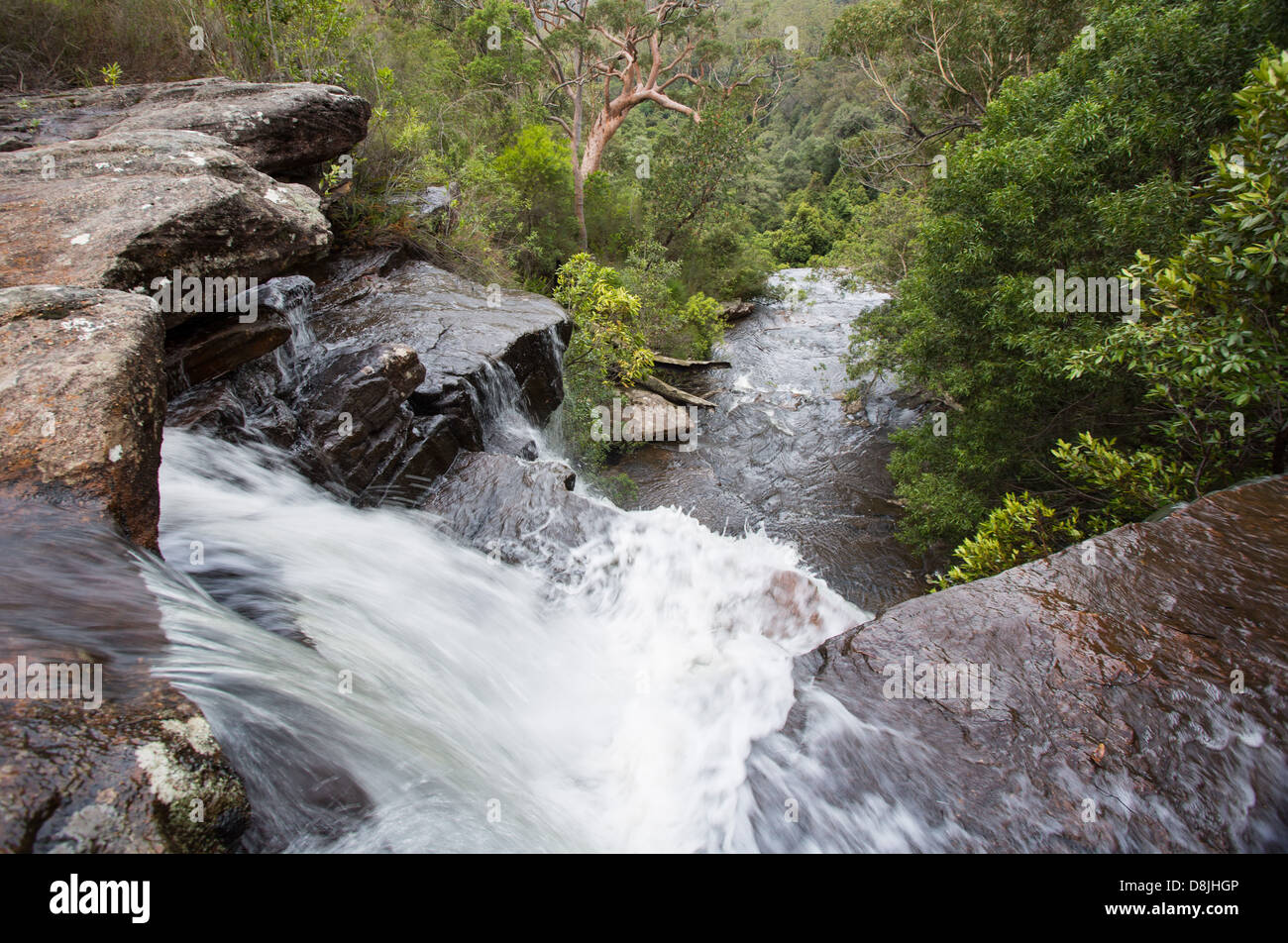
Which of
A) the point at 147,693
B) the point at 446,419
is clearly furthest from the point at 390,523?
the point at 147,693

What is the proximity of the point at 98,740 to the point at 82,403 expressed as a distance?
2153 millimetres

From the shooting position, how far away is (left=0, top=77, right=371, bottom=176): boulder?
6582mm

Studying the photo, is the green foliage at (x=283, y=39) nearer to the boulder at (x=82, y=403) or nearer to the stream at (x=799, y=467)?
the boulder at (x=82, y=403)

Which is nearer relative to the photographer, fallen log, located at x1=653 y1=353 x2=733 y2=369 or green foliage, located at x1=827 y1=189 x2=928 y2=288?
green foliage, located at x1=827 y1=189 x2=928 y2=288

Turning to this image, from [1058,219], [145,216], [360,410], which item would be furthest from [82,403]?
[1058,219]

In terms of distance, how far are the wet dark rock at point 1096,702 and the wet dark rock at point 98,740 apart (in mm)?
2738

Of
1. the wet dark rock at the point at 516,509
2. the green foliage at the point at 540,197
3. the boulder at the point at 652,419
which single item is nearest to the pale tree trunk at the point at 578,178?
the green foliage at the point at 540,197

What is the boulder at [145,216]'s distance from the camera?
414 cm

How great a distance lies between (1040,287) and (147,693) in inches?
323

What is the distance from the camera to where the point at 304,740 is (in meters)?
2.62

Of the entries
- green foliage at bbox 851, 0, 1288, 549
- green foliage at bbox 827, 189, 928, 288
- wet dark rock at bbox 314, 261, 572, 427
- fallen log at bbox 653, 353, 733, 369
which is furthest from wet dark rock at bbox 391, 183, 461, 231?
green foliage at bbox 827, 189, 928, 288

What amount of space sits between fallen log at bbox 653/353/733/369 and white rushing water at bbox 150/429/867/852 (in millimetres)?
9516

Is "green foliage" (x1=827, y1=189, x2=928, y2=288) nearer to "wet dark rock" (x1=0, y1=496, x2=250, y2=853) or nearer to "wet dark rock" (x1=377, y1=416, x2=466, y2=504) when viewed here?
"wet dark rock" (x1=377, y1=416, x2=466, y2=504)

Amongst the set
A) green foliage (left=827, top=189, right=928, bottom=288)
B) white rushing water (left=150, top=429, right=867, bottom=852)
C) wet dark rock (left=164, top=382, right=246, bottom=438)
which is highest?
green foliage (left=827, top=189, right=928, bottom=288)
